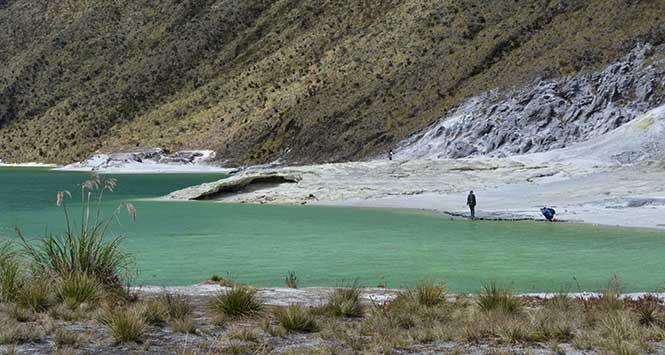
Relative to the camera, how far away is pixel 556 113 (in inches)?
2408

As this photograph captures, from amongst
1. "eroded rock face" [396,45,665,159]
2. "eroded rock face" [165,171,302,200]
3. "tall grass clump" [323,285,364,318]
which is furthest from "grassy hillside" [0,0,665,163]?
"tall grass clump" [323,285,364,318]

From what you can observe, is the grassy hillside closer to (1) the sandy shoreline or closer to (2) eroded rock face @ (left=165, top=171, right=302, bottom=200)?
(2) eroded rock face @ (left=165, top=171, right=302, bottom=200)

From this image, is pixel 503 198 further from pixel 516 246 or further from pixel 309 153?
pixel 309 153

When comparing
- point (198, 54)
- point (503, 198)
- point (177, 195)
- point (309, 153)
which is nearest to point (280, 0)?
point (198, 54)

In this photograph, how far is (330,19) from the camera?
111938 mm

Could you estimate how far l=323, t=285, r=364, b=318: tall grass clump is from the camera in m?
10.1

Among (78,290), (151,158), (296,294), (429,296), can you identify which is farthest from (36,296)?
(151,158)

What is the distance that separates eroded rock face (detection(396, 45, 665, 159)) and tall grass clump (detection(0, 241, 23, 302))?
5124 centimetres

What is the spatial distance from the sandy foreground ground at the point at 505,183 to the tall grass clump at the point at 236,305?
23026mm

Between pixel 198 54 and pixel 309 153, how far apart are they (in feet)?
165

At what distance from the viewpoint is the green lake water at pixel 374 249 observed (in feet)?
57.2

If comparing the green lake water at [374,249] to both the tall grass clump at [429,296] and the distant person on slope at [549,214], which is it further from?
the tall grass clump at [429,296]

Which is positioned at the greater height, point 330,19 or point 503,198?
point 330,19

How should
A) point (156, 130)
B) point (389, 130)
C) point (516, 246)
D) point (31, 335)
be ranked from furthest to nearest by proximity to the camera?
1. point (156, 130)
2. point (389, 130)
3. point (516, 246)
4. point (31, 335)
